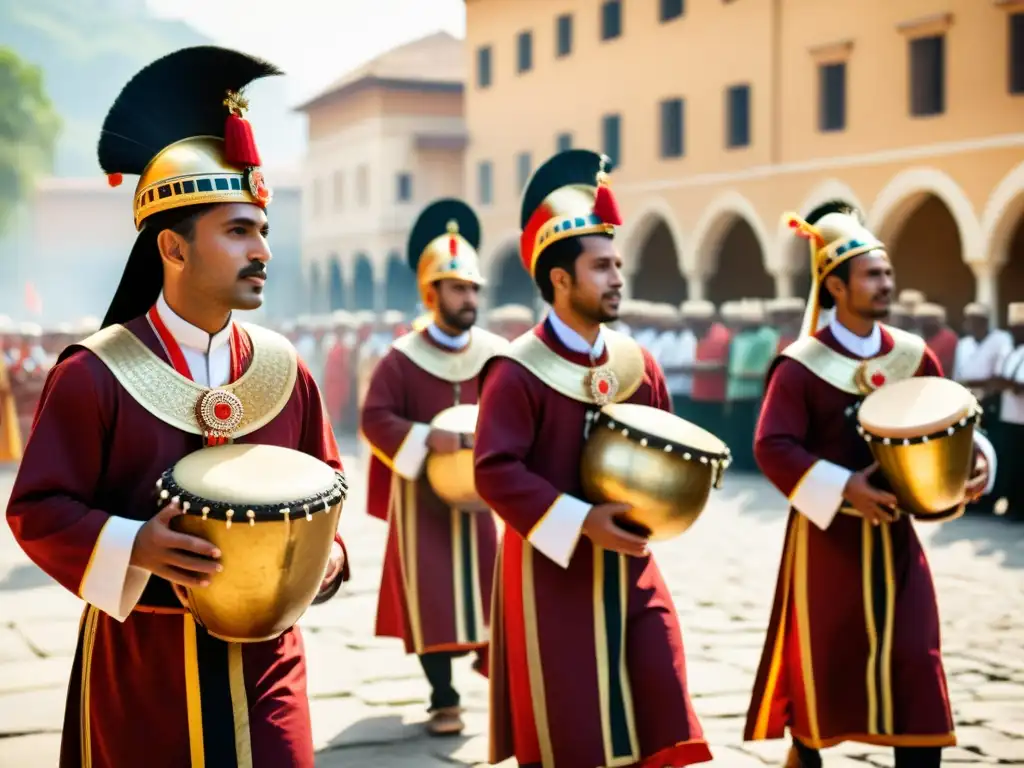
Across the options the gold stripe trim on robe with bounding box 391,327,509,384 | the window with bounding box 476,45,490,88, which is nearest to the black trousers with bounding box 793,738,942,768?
the gold stripe trim on robe with bounding box 391,327,509,384

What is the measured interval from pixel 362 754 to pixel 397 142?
35809mm

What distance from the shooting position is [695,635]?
766 cm

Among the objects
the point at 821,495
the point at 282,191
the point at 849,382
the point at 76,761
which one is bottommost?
the point at 76,761

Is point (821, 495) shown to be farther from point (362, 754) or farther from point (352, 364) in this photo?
point (352, 364)

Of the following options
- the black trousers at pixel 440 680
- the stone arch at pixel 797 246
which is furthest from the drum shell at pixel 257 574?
the stone arch at pixel 797 246

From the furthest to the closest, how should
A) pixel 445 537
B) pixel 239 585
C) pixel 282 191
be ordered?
pixel 282 191 < pixel 445 537 < pixel 239 585

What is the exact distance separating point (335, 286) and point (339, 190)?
3752 millimetres

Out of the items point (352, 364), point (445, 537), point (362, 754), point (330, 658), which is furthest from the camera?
point (352, 364)

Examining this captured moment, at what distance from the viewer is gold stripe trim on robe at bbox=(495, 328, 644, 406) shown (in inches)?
173

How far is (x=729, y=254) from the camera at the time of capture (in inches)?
1115

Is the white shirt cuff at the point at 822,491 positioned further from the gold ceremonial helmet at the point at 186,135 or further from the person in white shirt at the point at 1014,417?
the person in white shirt at the point at 1014,417

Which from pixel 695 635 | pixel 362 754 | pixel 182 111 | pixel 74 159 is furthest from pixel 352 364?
pixel 74 159

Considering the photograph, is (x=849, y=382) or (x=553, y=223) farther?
(x=849, y=382)

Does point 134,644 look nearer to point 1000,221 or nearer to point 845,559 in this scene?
point 845,559
